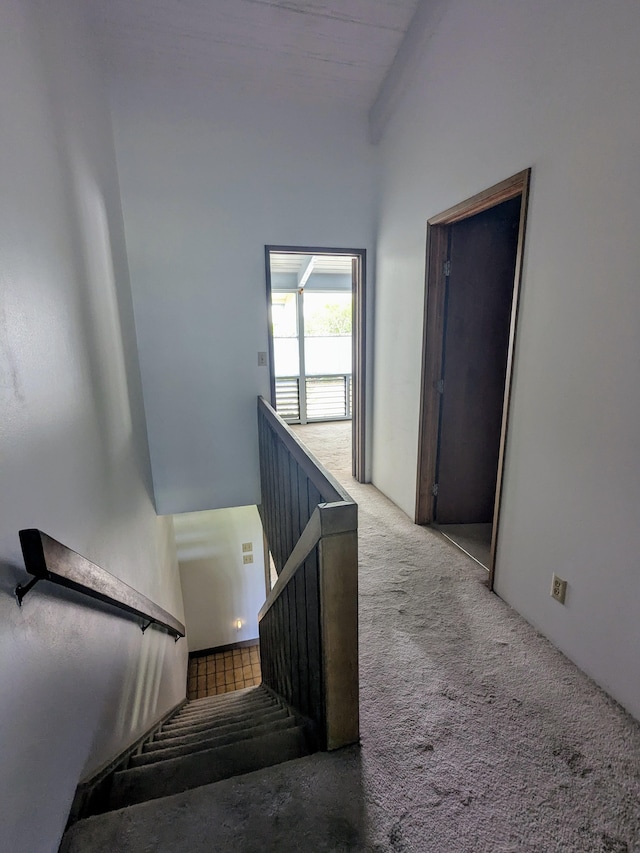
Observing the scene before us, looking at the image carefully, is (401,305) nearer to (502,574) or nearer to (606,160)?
(606,160)

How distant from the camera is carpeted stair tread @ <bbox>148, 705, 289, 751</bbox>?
5.45 ft

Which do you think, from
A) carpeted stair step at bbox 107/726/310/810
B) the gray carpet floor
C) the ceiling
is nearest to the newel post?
the gray carpet floor

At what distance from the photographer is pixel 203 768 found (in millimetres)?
1263

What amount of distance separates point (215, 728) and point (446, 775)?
1046 mm

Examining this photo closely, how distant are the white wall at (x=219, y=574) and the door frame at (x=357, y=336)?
7.95ft

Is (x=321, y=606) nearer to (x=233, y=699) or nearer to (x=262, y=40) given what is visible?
(x=233, y=699)

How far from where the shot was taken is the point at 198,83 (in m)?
2.73

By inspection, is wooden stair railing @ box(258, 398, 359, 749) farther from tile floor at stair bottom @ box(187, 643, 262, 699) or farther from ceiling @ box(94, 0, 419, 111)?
tile floor at stair bottom @ box(187, 643, 262, 699)

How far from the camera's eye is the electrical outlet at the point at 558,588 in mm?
1646

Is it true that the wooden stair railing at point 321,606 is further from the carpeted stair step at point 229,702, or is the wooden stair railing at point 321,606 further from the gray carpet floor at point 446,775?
the carpeted stair step at point 229,702

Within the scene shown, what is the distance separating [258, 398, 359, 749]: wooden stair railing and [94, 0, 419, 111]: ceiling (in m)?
2.55

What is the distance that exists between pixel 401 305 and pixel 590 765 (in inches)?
102

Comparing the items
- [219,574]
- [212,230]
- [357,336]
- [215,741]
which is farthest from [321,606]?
[219,574]

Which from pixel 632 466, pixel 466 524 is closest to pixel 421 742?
pixel 632 466
